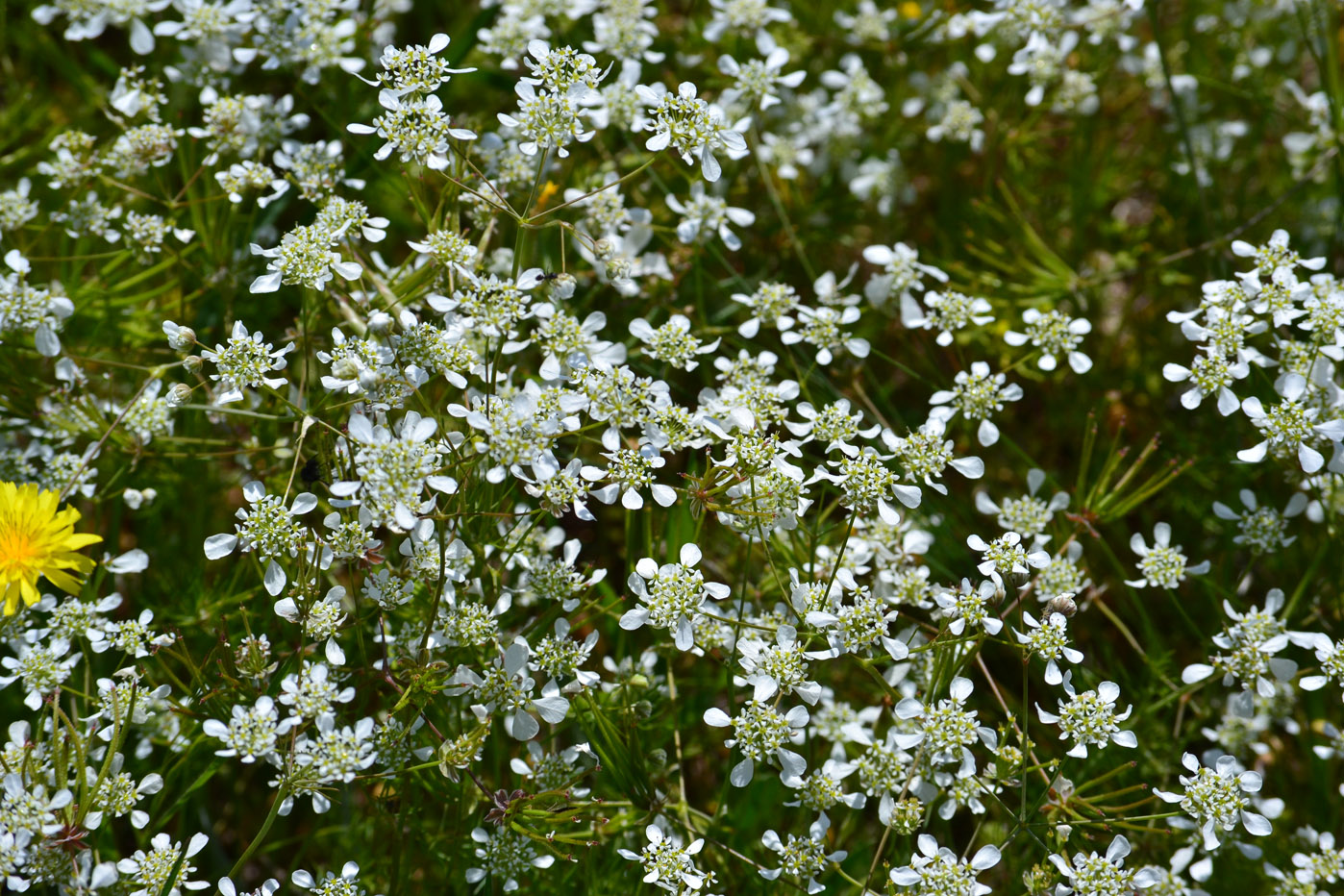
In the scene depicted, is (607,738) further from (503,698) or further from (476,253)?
(476,253)

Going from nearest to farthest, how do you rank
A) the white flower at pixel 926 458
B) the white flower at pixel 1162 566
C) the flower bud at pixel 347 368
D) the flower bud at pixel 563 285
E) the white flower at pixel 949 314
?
the flower bud at pixel 347 368
the flower bud at pixel 563 285
the white flower at pixel 926 458
the white flower at pixel 1162 566
the white flower at pixel 949 314

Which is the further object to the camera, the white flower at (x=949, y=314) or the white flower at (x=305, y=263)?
the white flower at (x=949, y=314)

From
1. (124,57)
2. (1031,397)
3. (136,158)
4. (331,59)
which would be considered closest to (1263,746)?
(1031,397)

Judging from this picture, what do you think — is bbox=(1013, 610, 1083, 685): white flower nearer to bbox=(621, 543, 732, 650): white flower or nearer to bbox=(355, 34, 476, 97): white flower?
bbox=(621, 543, 732, 650): white flower

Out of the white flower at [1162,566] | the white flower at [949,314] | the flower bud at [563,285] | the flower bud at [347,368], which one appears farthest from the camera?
the white flower at [949,314]

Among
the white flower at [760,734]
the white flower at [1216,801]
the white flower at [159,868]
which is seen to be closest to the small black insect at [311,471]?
the white flower at [159,868]

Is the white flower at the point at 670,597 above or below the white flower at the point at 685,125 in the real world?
below

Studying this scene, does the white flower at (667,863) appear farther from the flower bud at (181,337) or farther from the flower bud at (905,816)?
the flower bud at (181,337)
